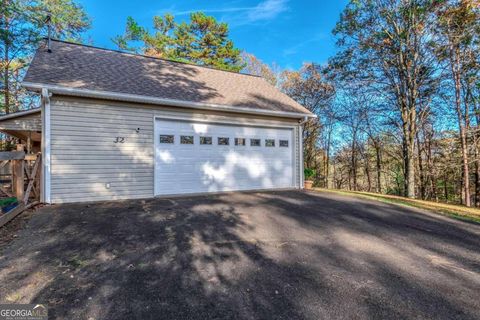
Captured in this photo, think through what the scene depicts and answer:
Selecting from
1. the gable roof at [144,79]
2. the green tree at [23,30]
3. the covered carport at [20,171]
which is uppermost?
the green tree at [23,30]

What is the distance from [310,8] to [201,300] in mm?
15949

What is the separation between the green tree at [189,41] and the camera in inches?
733

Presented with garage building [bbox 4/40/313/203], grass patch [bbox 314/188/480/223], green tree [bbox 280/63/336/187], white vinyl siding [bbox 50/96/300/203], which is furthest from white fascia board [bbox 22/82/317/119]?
green tree [bbox 280/63/336/187]

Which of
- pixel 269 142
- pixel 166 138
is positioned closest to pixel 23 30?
pixel 166 138

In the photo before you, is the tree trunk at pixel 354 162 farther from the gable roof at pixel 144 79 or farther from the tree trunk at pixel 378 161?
the gable roof at pixel 144 79

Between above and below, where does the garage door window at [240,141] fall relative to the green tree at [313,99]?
below

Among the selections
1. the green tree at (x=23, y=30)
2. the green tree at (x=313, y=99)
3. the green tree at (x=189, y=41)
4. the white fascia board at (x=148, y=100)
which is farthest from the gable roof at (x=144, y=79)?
the green tree at (x=189, y=41)

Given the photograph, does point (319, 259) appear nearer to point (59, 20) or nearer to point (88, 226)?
point (88, 226)

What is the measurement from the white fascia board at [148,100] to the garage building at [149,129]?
2 centimetres

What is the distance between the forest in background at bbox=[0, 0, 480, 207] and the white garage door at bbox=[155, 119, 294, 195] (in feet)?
18.7

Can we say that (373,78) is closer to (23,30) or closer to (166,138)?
(166,138)

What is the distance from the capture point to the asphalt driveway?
2205 millimetres

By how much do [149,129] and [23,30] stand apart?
7879mm

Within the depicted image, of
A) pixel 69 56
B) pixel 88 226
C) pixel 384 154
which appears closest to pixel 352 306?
pixel 88 226
